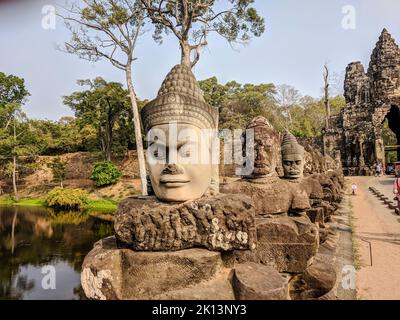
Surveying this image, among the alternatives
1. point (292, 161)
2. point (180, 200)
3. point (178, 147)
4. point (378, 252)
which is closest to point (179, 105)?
point (178, 147)

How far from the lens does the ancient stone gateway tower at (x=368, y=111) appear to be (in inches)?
1015

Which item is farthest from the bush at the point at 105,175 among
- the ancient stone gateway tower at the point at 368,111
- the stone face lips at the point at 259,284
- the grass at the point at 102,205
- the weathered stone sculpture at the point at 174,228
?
the stone face lips at the point at 259,284

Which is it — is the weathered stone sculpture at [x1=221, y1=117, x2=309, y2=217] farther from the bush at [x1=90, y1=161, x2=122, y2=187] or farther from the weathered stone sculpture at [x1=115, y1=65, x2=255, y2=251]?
the bush at [x1=90, y1=161, x2=122, y2=187]

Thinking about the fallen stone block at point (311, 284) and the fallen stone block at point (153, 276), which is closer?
the fallen stone block at point (153, 276)

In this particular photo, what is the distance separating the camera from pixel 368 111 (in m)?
28.2

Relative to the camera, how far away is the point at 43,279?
6566 millimetres

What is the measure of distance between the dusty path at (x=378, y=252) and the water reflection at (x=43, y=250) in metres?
5.07

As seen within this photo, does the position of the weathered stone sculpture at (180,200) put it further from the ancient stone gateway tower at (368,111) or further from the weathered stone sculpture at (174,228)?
the ancient stone gateway tower at (368,111)

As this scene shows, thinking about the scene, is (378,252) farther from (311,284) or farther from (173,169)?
(173,169)

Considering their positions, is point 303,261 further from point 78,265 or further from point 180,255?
point 78,265

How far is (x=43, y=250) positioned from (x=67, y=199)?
35.5 ft

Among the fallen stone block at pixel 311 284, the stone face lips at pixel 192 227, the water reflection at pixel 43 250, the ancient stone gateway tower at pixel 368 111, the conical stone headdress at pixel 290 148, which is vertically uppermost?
the ancient stone gateway tower at pixel 368 111
